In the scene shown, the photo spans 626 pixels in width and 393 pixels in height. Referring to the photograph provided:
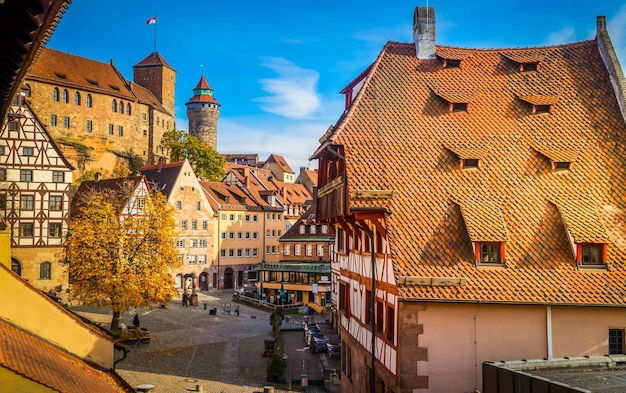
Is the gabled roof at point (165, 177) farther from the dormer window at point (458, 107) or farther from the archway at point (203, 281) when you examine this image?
the dormer window at point (458, 107)

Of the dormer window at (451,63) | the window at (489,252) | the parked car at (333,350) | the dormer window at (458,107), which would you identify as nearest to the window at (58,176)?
the parked car at (333,350)

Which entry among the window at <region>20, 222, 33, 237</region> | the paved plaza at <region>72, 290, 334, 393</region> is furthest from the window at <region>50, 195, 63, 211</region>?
the paved plaza at <region>72, 290, 334, 393</region>

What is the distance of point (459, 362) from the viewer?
15.0m

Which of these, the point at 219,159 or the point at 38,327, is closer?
the point at 38,327

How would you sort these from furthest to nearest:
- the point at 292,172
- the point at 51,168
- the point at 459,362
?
1. the point at 292,172
2. the point at 51,168
3. the point at 459,362

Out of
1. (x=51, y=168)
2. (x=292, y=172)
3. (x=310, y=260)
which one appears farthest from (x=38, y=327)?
(x=292, y=172)

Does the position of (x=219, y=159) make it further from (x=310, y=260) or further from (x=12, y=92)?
(x=12, y=92)

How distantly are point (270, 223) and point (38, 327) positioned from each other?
55837 mm

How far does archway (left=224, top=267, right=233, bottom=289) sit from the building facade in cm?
2933

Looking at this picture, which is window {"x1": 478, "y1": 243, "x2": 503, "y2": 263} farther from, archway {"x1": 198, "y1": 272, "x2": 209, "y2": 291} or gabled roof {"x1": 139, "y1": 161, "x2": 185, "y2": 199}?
archway {"x1": 198, "y1": 272, "x2": 209, "y2": 291}

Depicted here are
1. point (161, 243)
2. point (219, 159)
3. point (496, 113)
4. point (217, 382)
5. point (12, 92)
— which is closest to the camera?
point (12, 92)

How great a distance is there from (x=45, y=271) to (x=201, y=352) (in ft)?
63.1

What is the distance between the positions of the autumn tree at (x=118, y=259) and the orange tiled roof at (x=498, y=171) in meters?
16.0

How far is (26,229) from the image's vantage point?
141 ft
